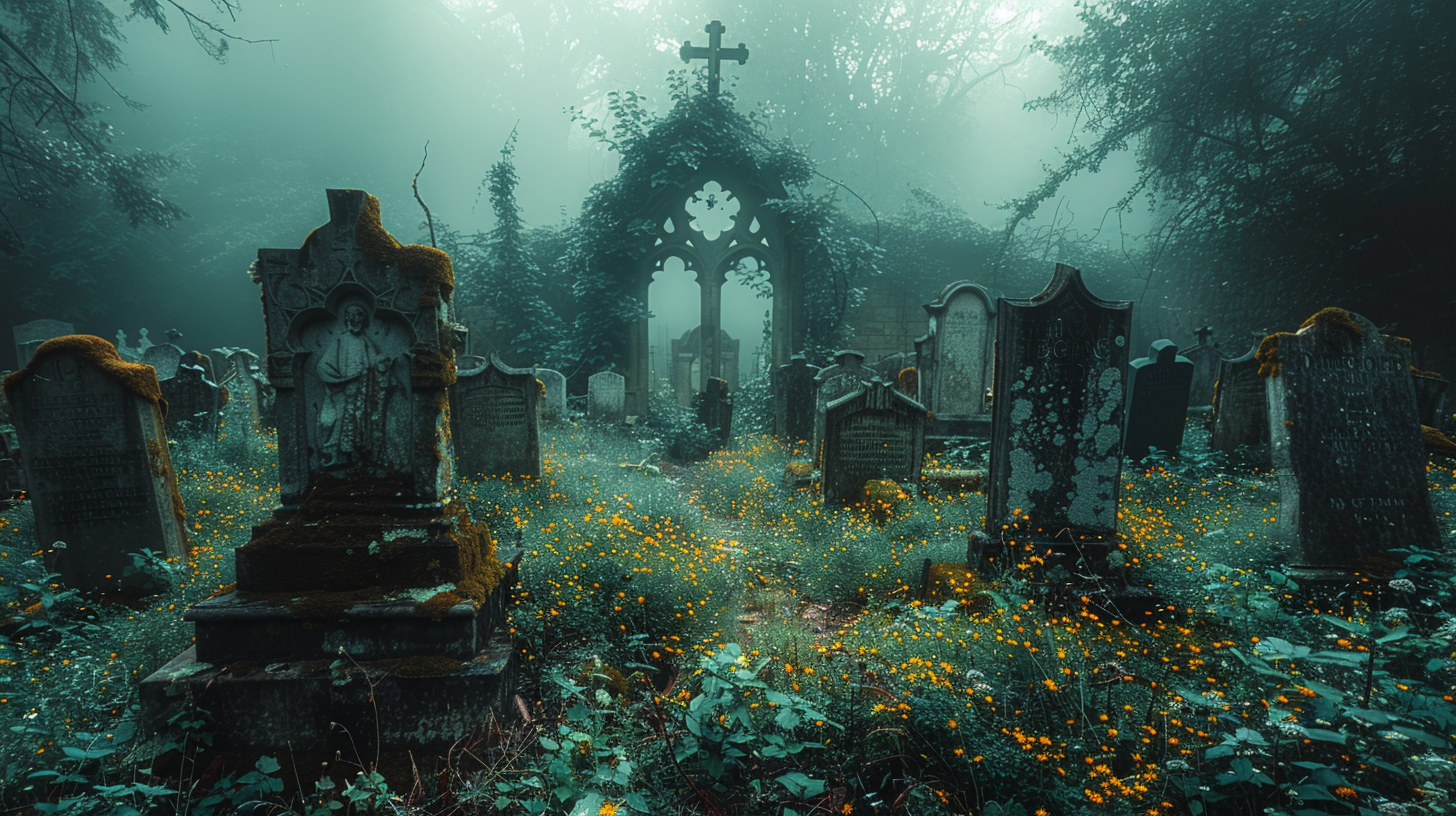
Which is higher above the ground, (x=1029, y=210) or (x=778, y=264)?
(x=1029, y=210)

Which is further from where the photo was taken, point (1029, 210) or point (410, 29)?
point (410, 29)

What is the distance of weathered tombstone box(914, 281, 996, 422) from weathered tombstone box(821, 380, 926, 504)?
3556mm

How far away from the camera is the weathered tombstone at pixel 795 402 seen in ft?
32.6

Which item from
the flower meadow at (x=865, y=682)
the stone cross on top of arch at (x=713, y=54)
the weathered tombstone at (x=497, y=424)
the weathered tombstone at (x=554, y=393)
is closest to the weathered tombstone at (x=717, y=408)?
the weathered tombstone at (x=554, y=393)

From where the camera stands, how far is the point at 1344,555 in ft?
11.9

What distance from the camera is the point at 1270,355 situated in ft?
12.6

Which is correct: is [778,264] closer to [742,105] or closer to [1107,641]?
[1107,641]

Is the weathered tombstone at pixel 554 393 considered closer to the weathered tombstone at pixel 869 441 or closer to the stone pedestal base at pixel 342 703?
the weathered tombstone at pixel 869 441

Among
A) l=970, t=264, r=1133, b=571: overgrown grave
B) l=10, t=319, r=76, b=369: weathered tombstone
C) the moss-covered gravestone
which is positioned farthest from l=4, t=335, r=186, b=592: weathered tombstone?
l=10, t=319, r=76, b=369: weathered tombstone

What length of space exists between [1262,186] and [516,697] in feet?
46.7

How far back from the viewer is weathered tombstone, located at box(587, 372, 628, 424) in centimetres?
1100

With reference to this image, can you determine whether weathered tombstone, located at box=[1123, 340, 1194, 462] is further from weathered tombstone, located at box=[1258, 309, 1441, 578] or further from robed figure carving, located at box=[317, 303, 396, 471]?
robed figure carving, located at box=[317, 303, 396, 471]

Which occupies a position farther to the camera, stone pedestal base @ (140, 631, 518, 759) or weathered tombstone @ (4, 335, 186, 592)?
weathered tombstone @ (4, 335, 186, 592)

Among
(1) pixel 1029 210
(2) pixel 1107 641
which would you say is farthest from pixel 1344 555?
(1) pixel 1029 210
